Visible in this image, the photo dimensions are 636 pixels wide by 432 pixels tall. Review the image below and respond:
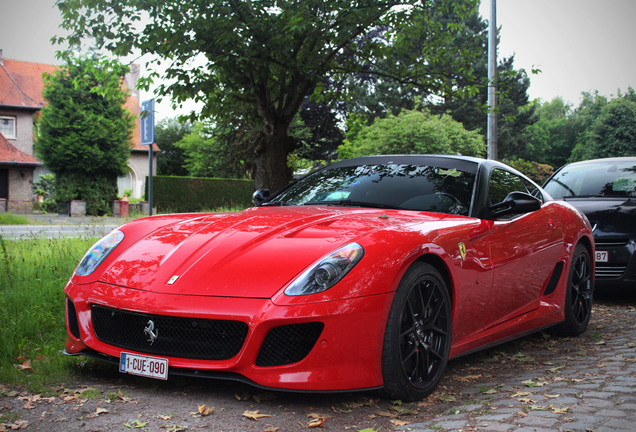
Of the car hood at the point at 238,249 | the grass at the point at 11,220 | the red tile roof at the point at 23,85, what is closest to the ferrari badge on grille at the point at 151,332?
the car hood at the point at 238,249

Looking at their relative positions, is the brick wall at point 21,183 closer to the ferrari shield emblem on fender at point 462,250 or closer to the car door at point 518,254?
the car door at point 518,254

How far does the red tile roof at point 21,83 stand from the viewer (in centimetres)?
3922

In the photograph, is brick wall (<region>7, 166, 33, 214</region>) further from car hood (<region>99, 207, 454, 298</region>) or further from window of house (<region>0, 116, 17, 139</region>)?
car hood (<region>99, 207, 454, 298</region>)

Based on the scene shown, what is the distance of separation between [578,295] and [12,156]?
36196mm

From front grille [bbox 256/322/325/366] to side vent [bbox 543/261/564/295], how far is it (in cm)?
265

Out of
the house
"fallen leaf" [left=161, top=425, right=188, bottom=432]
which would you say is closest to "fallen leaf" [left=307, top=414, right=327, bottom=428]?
"fallen leaf" [left=161, top=425, right=188, bottom=432]

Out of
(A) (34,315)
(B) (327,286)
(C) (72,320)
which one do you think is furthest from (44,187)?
(B) (327,286)

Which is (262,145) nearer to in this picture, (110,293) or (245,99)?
(245,99)

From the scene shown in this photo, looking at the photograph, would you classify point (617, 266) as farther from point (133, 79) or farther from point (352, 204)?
point (133, 79)

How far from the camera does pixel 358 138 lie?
1341 inches

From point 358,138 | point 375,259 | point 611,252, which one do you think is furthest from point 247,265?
point 358,138

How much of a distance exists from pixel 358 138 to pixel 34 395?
102 ft

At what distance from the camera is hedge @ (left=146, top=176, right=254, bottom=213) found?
29.2 m

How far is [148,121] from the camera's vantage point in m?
8.96
